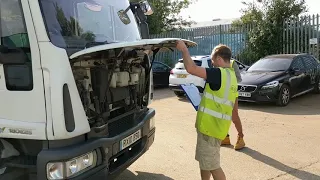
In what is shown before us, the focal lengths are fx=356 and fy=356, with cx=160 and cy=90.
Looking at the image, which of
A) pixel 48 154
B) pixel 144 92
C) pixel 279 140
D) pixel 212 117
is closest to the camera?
pixel 48 154

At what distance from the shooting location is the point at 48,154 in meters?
2.93

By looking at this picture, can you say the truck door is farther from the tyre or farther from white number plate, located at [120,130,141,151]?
the tyre

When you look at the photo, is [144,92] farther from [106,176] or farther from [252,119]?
[252,119]

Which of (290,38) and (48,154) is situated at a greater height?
(290,38)

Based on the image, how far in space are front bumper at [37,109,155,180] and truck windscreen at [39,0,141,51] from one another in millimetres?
895

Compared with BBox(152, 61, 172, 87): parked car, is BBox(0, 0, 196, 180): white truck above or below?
above

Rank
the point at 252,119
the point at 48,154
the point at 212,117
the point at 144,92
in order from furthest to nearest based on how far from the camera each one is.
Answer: the point at 252,119
the point at 144,92
the point at 212,117
the point at 48,154

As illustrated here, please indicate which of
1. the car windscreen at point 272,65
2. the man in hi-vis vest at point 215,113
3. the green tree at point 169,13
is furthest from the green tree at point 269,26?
the man in hi-vis vest at point 215,113

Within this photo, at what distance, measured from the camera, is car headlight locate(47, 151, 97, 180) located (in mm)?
2955

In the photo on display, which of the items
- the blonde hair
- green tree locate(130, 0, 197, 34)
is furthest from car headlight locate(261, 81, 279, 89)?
green tree locate(130, 0, 197, 34)

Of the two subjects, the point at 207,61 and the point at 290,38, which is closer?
the point at 207,61

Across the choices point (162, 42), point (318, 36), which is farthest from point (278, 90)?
point (162, 42)

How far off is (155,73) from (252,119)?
7.58m

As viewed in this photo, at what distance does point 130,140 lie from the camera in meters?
3.86
